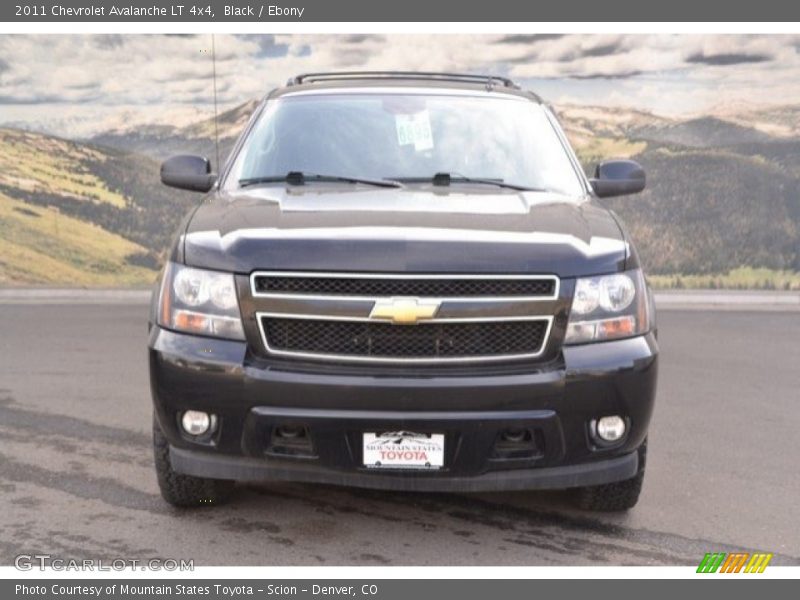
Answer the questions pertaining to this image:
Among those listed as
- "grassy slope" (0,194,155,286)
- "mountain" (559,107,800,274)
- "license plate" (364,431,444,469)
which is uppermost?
"license plate" (364,431,444,469)

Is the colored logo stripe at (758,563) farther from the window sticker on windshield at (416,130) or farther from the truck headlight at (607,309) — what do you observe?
the window sticker on windshield at (416,130)

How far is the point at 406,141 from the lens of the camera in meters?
5.13

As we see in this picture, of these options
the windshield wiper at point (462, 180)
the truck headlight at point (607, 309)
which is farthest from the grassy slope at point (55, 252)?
the truck headlight at point (607, 309)

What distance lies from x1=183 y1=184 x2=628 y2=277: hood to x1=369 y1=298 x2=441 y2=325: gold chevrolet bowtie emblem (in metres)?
0.12

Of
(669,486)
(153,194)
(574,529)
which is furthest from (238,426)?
(153,194)

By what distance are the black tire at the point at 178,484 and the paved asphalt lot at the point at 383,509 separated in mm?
69

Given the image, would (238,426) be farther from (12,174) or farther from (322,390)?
(12,174)

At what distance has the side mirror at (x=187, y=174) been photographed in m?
5.28

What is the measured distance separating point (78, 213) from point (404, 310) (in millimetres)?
8865

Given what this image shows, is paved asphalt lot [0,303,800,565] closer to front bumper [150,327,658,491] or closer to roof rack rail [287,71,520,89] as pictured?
front bumper [150,327,658,491]

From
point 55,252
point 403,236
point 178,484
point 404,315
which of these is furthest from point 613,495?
point 55,252

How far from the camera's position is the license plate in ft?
12.2

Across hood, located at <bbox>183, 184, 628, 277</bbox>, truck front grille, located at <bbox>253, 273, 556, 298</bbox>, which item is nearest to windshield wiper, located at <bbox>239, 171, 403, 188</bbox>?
hood, located at <bbox>183, 184, 628, 277</bbox>

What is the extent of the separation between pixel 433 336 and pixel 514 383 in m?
0.35
